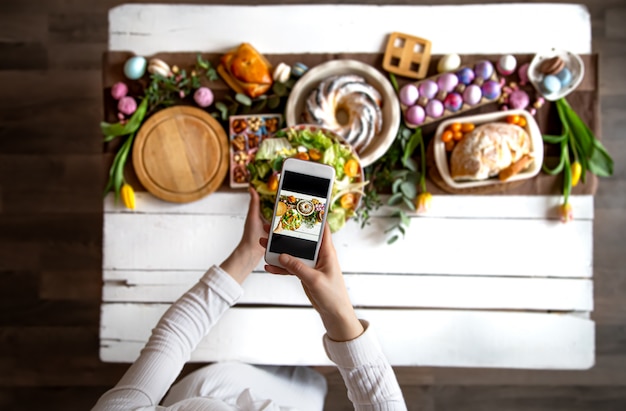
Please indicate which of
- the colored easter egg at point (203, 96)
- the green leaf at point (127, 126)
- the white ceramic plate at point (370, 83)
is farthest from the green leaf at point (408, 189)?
the green leaf at point (127, 126)

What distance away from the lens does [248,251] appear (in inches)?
44.9

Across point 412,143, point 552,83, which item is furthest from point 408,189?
point 552,83

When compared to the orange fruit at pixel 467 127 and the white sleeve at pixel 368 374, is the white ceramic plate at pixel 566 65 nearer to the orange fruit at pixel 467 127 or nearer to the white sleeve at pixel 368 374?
the orange fruit at pixel 467 127

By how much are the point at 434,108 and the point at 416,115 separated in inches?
2.4

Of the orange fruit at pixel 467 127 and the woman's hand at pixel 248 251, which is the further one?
the orange fruit at pixel 467 127

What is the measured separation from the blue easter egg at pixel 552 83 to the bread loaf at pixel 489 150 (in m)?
0.18

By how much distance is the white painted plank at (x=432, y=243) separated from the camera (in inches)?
58.8

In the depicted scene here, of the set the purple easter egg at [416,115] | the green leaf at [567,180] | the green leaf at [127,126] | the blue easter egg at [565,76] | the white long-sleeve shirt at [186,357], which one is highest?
the blue easter egg at [565,76]

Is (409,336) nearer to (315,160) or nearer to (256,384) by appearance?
(256,384)

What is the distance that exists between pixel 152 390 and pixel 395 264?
849mm

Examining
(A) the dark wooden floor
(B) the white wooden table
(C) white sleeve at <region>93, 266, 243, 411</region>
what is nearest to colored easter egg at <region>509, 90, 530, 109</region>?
(B) the white wooden table

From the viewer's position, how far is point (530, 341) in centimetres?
152

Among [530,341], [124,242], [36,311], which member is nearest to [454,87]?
[530,341]

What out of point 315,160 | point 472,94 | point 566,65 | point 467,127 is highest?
point 566,65
